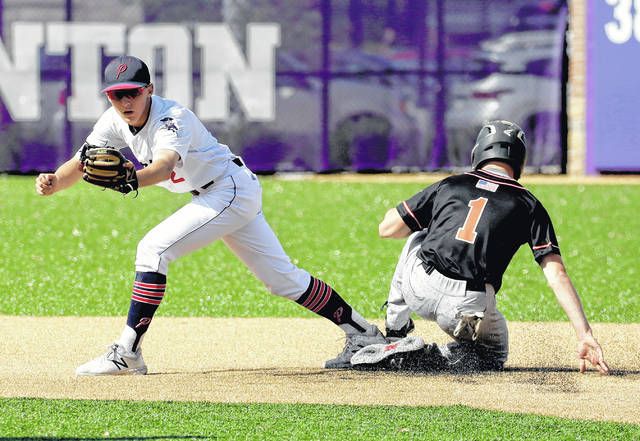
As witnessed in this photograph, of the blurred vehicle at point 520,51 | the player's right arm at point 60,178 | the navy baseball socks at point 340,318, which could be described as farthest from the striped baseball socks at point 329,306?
the blurred vehicle at point 520,51

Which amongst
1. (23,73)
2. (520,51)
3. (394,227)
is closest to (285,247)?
(394,227)

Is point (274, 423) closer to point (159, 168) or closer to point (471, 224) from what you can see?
point (159, 168)

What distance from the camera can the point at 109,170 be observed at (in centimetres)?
600

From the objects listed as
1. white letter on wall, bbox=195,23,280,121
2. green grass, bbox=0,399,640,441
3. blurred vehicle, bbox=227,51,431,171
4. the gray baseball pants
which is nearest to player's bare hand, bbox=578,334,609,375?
green grass, bbox=0,399,640,441

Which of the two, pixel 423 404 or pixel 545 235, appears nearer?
pixel 423 404

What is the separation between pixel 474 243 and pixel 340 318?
3.44ft

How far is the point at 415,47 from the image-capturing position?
17.9 metres

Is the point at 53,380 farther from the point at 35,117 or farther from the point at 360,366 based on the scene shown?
the point at 35,117

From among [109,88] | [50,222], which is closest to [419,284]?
[109,88]

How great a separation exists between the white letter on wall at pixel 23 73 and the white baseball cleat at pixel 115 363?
11.4m

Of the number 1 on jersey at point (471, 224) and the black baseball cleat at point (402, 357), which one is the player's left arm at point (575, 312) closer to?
the number 1 on jersey at point (471, 224)

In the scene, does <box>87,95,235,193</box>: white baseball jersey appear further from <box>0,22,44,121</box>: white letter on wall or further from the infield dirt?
<box>0,22,44,121</box>: white letter on wall

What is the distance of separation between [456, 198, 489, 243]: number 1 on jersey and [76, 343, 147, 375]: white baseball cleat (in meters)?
1.77

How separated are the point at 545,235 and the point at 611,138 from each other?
11898mm
